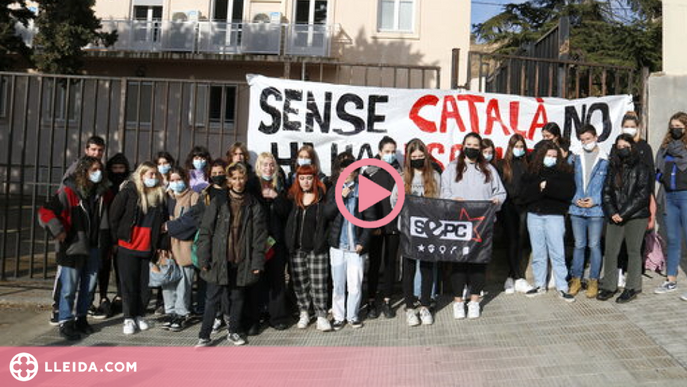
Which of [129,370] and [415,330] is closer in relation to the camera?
[129,370]

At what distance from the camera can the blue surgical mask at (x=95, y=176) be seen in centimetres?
583

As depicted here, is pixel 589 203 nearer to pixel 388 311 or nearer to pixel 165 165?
pixel 388 311

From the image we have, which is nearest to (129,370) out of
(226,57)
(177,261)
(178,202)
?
(177,261)

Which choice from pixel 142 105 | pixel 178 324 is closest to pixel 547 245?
pixel 178 324

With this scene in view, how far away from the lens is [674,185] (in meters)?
6.02

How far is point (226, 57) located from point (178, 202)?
16244 millimetres

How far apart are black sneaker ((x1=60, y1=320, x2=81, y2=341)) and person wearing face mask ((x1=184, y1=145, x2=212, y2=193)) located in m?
1.92

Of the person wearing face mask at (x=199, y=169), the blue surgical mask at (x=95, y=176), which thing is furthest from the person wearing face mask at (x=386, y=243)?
the blue surgical mask at (x=95, y=176)

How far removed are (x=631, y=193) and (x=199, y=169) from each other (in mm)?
4785

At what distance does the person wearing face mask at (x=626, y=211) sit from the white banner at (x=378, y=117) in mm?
1252

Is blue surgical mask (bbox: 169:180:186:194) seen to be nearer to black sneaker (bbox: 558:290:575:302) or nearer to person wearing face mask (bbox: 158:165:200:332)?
person wearing face mask (bbox: 158:165:200:332)

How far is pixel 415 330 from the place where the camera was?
5.78m

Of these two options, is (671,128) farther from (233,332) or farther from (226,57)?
(226,57)

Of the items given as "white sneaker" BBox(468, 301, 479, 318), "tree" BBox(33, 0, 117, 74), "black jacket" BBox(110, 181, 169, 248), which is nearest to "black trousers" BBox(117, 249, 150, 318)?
"black jacket" BBox(110, 181, 169, 248)
